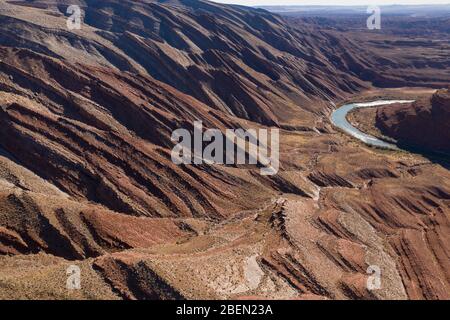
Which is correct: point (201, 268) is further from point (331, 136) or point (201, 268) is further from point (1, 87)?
point (331, 136)

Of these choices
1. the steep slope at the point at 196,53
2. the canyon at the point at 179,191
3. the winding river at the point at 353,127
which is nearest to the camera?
the canyon at the point at 179,191

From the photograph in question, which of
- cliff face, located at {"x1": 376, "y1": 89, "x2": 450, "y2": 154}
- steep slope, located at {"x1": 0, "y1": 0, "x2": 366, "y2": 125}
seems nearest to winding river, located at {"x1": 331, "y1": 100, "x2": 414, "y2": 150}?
cliff face, located at {"x1": 376, "y1": 89, "x2": 450, "y2": 154}

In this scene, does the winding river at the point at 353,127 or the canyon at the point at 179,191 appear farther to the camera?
the winding river at the point at 353,127

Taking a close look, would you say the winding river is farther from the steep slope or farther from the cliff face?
the steep slope

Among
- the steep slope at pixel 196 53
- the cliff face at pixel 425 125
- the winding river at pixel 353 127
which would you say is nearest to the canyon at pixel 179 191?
the cliff face at pixel 425 125

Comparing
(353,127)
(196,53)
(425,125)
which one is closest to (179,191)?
(425,125)

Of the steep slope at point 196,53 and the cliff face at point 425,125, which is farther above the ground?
the steep slope at point 196,53

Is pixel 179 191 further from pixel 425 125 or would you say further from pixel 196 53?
pixel 196 53

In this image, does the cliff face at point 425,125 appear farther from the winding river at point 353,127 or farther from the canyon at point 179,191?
A: the winding river at point 353,127
